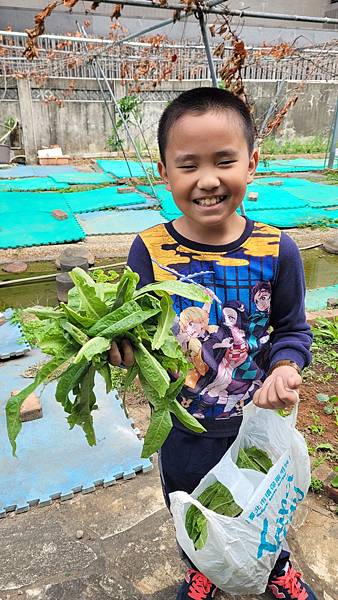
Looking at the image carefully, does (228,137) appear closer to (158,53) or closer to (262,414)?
(262,414)

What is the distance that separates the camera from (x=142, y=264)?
1.60 meters

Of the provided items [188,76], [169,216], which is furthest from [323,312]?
[188,76]

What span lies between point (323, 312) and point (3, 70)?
12.2 m

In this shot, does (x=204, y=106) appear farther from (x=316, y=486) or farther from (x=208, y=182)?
(x=316, y=486)

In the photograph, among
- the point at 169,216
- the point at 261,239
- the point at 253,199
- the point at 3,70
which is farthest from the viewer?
the point at 3,70

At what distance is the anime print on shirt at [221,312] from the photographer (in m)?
1.53

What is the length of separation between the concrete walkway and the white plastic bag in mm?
540

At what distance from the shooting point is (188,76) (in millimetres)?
15320

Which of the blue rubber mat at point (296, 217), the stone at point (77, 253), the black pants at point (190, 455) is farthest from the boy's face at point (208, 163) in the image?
the blue rubber mat at point (296, 217)

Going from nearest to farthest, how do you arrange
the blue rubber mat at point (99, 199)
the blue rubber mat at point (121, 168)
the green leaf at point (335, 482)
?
Result: 1. the green leaf at point (335, 482)
2. the blue rubber mat at point (99, 199)
3. the blue rubber mat at point (121, 168)

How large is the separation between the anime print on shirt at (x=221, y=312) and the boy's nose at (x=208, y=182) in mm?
242

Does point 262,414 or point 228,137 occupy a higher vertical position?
point 228,137

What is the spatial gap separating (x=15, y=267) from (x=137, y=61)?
798cm

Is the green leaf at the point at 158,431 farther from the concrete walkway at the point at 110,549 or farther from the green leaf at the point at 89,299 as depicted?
the concrete walkway at the point at 110,549
